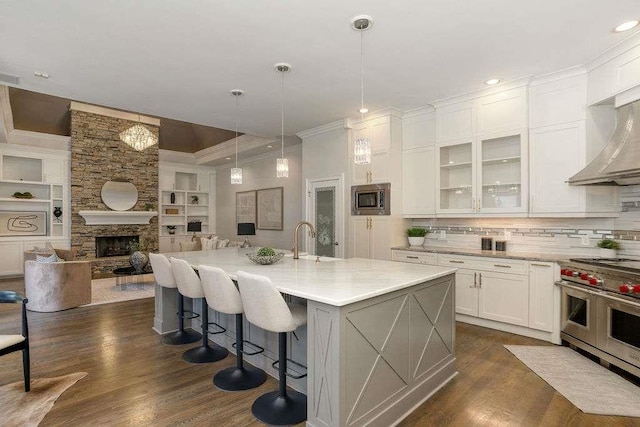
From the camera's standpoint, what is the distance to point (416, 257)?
4.61 m

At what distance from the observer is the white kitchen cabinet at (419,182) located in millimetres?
4766

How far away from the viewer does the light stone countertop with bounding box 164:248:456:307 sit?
203cm

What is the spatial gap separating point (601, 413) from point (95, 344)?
177 inches

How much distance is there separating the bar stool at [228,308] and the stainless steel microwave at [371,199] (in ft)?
9.07

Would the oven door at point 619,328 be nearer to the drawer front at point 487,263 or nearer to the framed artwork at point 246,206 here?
the drawer front at point 487,263

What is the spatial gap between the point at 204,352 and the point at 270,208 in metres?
5.02

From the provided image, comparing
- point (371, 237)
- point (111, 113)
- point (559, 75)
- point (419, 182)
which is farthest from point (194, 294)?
point (111, 113)

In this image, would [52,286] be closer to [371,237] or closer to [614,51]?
[371,237]

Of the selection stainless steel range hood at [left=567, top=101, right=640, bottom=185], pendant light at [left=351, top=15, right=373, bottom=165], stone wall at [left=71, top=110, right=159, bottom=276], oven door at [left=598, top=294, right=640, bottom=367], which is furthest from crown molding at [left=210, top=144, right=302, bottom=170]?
oven door at [left=598, top=294, right=640, bottom=367]

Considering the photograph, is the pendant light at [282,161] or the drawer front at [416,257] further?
the drawer front at [416,257]

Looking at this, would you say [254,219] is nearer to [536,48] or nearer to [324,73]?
[324,73]

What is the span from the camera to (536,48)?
3.14 m

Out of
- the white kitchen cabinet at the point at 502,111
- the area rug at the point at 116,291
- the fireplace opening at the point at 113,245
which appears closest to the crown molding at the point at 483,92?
the white kitchen cabinet at the point at 502,111

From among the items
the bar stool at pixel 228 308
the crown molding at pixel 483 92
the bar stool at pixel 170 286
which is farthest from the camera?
the crown molding at pixel 483 92
